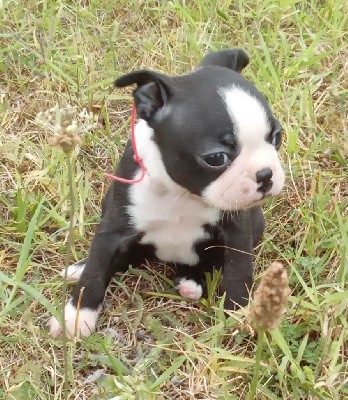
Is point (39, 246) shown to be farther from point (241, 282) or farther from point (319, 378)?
point (319, 378)

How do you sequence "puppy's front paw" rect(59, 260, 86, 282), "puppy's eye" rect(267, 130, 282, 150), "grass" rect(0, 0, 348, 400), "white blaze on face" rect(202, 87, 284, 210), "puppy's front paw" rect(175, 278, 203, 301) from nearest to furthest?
"white blaze on face" rect(202, 87, 284, 210), "puppy's eye" rect(267, 130, 282, 150), "grass" rect(0, 0, 348, 400), "puppy's front paw" rect(175, 278, 203, 301), "puppy's front paw" rect(59, 260, 86, 282)

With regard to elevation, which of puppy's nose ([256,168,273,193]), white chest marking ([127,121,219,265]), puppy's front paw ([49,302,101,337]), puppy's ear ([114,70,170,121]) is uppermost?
puppy's ear ([114,70,170,121])

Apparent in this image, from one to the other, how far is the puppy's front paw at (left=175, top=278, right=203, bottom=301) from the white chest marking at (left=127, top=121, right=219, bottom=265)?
0.64ft

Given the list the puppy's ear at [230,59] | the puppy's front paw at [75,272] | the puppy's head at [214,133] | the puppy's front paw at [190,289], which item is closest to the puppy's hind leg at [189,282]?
the puppy's front paw at [190,289]

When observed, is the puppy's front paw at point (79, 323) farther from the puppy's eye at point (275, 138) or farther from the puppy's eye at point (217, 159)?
the puppy's eye at point (275, 138)

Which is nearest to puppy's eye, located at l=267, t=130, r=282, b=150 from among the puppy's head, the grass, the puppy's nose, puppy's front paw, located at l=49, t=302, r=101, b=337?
the puppy's head

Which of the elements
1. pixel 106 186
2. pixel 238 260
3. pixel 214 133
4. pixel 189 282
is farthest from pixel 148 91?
pixel 106 186

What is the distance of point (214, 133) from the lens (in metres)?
2.56

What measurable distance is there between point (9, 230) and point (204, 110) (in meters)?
1.32

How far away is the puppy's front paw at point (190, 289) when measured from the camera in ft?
10.5

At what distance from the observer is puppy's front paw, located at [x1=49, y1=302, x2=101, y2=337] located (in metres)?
3.03

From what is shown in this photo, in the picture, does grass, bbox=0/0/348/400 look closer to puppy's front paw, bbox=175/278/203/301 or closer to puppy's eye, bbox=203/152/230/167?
puppy's front paw, bbox=175/278/203/301

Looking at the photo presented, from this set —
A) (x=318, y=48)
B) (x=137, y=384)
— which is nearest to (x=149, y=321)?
(x=137, y=384)

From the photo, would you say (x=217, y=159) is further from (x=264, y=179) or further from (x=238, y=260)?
(x=238, y=260)
